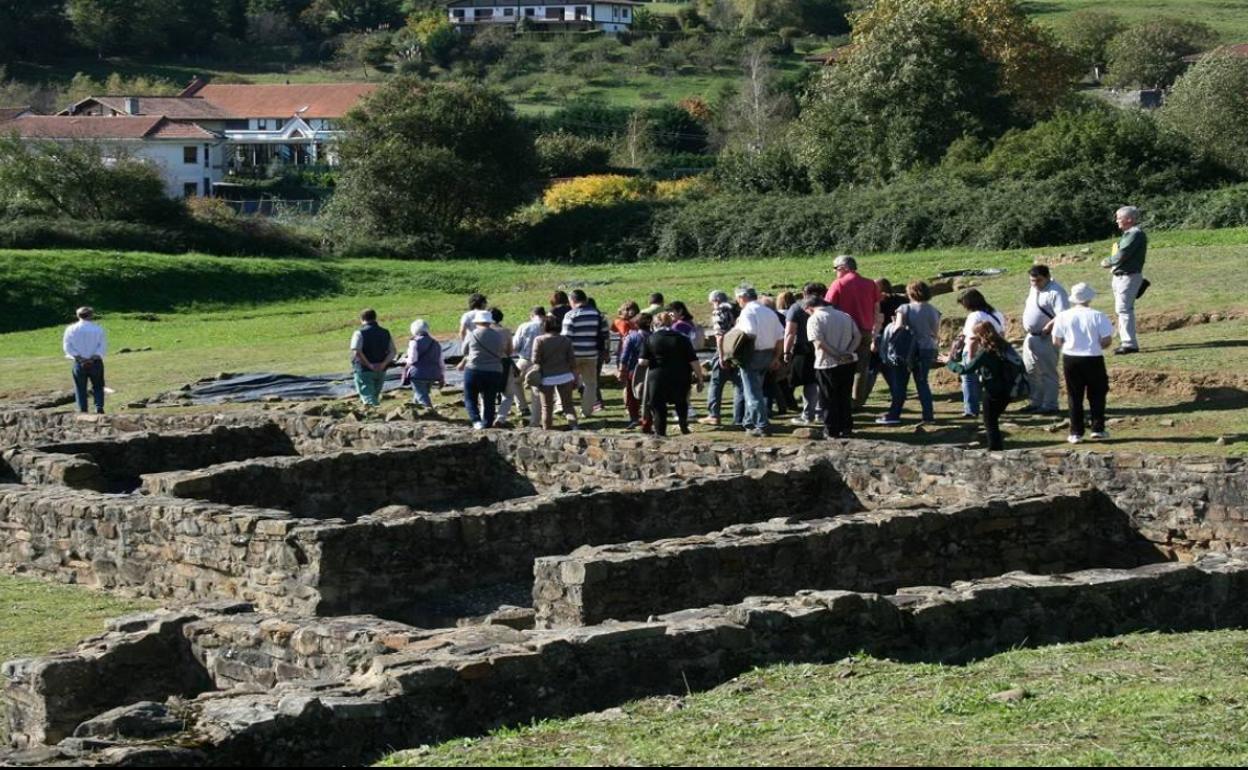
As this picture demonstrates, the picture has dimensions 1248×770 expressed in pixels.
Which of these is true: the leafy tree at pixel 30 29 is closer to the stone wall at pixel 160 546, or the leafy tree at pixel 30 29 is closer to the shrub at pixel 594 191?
the shrub at pixel 594 191

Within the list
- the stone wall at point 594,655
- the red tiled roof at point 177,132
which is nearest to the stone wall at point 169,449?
the stone wall at point 594,655

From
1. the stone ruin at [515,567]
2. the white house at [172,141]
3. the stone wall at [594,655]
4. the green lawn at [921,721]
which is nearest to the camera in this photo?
the green lawn at [921,721]

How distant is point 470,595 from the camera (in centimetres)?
1602

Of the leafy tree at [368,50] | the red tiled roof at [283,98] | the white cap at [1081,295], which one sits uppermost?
the leafy tree at [368,50]

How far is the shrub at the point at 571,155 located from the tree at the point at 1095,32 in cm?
4144

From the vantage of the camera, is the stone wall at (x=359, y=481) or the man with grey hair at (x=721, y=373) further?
the man with grey hair at (x=721, y=373)

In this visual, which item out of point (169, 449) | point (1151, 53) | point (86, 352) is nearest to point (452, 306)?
point (86, 352)

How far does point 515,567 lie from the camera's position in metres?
16.4

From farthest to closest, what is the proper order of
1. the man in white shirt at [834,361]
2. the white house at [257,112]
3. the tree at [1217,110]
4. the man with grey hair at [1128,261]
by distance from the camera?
the white house at [257,112]
the tree at [1217,110]
the man with grey hair at [1128,261]
the man in white shirt at [834,361]

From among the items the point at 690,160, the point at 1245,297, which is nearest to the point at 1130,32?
the point at 690,160

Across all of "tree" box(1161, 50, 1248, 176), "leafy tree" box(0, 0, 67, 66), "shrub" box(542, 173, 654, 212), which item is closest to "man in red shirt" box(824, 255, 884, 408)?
"tree" box(1161, 50, 1248, 176)

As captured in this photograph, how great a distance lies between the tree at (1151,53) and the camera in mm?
106812

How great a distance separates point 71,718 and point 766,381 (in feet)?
41.0

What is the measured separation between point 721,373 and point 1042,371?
3.76 meters
